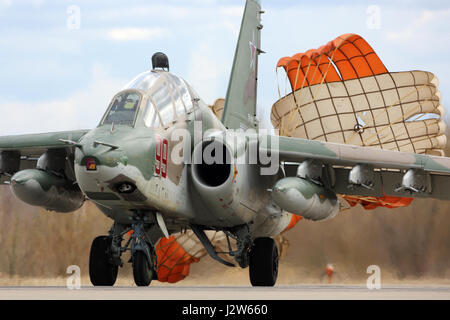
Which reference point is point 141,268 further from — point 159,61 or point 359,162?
point 359,162

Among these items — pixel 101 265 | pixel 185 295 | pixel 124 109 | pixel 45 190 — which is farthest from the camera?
pixel 45 190

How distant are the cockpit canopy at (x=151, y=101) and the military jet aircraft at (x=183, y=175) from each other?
0.06ft

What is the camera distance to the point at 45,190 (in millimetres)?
12609

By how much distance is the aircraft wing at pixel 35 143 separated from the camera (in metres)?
12.8

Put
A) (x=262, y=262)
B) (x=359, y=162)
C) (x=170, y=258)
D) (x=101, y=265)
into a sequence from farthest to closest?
(x=170, y=258)
(x=262, y=262)
(x=359, y=162)
(x=101, y=265)

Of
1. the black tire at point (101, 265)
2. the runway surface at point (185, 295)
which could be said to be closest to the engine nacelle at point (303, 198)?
the runway surface at point (185, 295)

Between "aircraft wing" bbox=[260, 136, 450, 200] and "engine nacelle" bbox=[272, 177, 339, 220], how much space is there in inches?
19.4

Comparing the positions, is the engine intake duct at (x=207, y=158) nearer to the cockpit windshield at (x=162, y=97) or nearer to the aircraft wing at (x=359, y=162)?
the cockpit windshield at (x=162, y=97)

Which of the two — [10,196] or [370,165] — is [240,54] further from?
[10,196]

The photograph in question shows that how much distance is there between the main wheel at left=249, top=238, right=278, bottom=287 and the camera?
13117 mm

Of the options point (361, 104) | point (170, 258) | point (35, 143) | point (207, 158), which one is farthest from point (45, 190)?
point (361, 104)

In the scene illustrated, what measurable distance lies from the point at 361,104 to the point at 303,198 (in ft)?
28.0

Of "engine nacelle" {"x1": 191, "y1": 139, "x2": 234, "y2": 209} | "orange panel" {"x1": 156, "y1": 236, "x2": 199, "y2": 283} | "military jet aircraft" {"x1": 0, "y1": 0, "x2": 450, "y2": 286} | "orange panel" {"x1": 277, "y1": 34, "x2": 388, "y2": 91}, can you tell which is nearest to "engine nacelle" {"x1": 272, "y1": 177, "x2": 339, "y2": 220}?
"military jet aircraft" {"x1": 0, "y1": 0, "x2": 450, "y2": 286}
